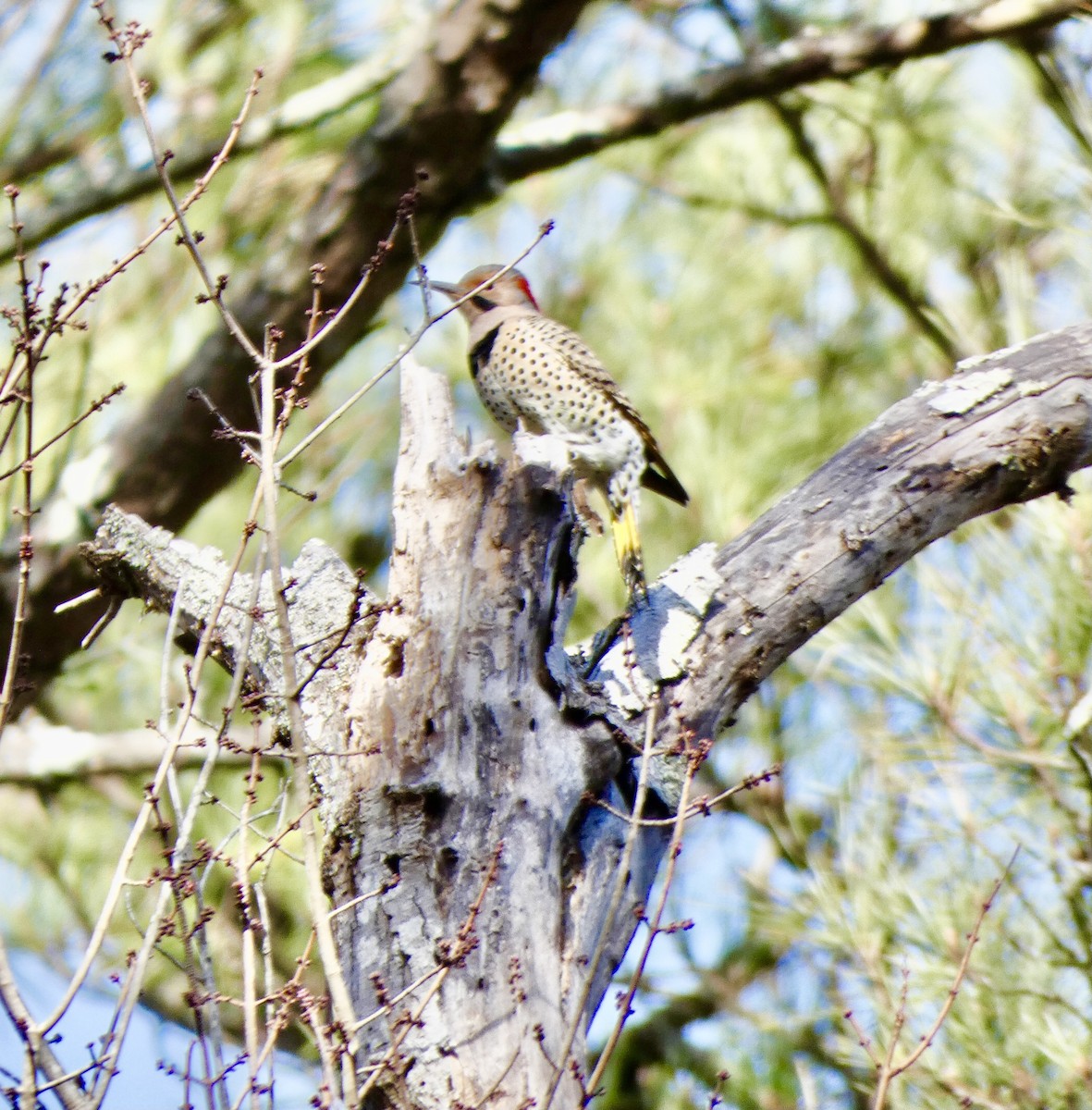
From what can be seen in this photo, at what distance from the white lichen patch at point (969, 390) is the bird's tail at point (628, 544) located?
0.80 meters

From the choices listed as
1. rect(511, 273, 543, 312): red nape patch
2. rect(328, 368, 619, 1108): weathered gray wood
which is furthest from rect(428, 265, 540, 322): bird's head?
rect(328, 368, 619, 1108): weathered gray wood

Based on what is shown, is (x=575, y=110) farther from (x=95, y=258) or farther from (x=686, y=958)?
(x=686, y=958)

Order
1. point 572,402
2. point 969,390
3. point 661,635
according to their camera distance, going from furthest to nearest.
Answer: point 572,402 → point 969,390 → point 661,635

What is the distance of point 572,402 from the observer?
4.09m

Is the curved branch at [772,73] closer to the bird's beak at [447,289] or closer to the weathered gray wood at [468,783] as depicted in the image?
the bird's beak at [447,289]

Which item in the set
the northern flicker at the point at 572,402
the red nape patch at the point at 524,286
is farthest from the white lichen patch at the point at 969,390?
the red nape patch at the point at 524,286

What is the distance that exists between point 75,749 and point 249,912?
308 cm

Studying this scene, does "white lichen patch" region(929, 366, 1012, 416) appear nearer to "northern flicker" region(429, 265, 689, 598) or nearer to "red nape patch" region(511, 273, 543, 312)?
"northern flicker" region(429, 265, 689, 598)

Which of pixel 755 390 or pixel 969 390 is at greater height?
pixel 755 390

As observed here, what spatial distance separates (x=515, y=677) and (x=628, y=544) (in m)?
1.48

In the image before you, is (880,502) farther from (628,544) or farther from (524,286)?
(524,286)

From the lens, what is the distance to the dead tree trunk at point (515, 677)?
6.85 ft

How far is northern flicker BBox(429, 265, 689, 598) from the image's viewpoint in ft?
13.2

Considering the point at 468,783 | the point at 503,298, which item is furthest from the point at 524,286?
the point at 468,783
